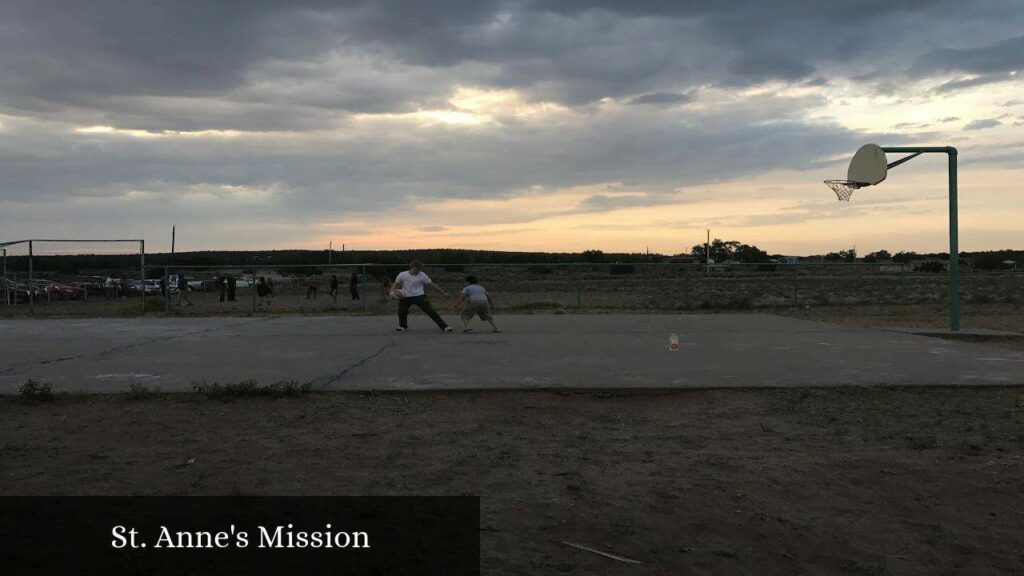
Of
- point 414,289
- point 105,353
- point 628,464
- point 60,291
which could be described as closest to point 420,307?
point 414,289

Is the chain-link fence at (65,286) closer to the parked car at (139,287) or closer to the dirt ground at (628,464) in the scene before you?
the parked car at (139,287)

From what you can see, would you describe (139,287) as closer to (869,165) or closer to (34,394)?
(34,394)

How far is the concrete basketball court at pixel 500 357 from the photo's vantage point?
9445 mm

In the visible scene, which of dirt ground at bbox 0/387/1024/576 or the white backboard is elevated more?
the white backboard

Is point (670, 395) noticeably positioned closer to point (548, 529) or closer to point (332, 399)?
point (332, 399)

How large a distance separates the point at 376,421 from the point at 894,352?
8552 millimetres

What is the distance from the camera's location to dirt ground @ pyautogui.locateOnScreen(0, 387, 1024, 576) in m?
4.21

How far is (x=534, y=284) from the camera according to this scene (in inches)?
1773

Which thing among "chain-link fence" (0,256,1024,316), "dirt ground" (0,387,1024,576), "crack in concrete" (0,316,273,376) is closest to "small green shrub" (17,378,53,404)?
"dirt ground" (0,387,1024,576)

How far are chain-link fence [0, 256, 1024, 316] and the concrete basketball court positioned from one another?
584cm

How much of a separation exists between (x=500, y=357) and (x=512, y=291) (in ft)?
95.2

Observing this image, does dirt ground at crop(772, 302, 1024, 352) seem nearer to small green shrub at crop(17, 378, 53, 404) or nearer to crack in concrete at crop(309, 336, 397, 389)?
crack in concrete at crop(309, 336, 397, 389)

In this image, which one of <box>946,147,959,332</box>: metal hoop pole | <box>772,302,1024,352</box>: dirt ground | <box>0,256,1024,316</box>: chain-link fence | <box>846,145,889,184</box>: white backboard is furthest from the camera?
<box>0,256,1024,316</box>: chain-link fence

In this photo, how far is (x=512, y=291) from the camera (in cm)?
4062
